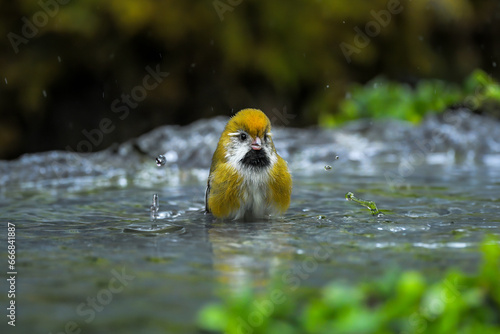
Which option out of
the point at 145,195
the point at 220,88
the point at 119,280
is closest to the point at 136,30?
the point at 220,88

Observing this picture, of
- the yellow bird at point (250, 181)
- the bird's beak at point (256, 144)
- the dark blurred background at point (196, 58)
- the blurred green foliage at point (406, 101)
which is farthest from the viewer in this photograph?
the dark blurred background at point (196, 58)

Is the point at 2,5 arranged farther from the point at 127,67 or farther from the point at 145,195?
the point at 145,195

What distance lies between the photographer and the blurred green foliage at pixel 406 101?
23.5 feet

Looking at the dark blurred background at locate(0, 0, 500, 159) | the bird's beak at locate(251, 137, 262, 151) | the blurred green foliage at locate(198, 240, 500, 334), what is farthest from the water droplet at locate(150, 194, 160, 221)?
the dark blurred background at locate(0, 0, 500, 159)

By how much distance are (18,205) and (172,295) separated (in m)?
2.32

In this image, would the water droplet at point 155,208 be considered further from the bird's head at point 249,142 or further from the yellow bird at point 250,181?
the bird's head at point 249,142

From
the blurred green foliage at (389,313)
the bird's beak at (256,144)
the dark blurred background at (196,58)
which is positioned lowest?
the blurred green foliage at (389,313)

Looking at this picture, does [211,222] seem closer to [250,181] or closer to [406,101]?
[250,181]

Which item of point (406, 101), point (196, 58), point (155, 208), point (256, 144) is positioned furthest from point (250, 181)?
point (196, 58)

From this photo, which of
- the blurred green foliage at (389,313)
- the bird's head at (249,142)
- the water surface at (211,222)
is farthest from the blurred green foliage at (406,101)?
the blurred green foliage at (389,313)

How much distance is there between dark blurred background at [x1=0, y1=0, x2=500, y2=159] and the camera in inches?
323

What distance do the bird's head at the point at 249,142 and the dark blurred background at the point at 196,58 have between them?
13.9 feet

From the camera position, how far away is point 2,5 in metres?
8.28

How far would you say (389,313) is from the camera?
1645 mm
